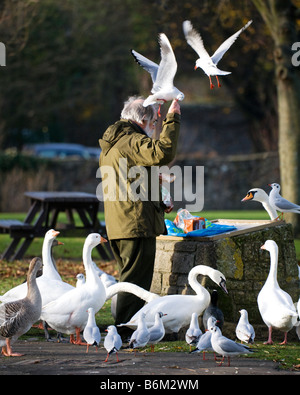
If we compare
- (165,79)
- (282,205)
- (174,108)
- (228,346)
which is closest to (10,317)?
(228,346)

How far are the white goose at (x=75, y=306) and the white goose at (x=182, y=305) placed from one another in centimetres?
47

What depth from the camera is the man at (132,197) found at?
6.90 m

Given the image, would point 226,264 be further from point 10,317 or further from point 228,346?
point 10,317

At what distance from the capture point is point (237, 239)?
25.3ft

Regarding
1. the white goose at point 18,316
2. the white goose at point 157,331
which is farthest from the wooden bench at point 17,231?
the white goose at point 157,331

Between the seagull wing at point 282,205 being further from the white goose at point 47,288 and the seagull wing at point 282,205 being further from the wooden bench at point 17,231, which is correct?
the wooden bench at point 17,231

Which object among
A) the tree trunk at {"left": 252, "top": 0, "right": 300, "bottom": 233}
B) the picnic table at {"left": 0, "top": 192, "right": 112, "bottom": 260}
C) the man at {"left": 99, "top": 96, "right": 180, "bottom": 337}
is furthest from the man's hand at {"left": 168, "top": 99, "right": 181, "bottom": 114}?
the tree trunk at {"left": 252, "top": 0, "right": 300, "bottom": 233}

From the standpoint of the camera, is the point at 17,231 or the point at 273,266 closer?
the point at 273,266

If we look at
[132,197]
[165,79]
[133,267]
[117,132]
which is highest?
[165,79]

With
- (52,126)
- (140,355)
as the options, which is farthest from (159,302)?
(52,126)

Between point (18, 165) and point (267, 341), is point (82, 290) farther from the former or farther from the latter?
point (18, 165)

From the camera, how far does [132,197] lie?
6.95m

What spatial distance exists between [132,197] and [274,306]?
164 centimetres

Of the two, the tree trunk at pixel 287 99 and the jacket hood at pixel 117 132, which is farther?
the tree trunk at pixel 287 99
